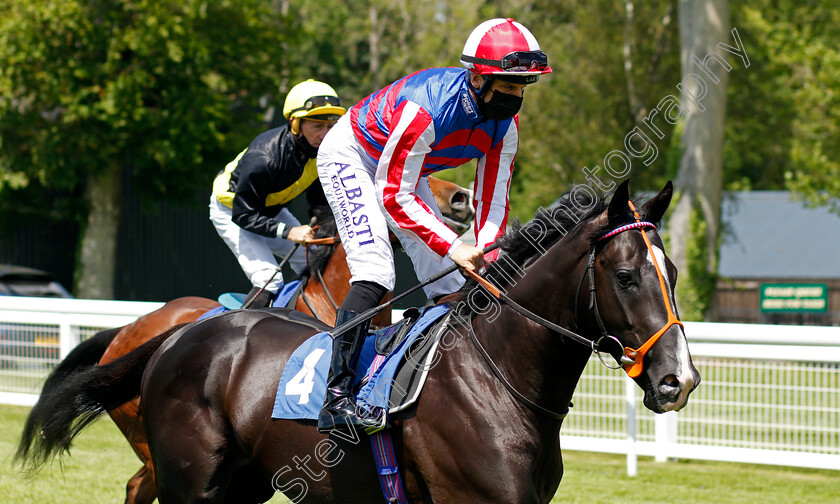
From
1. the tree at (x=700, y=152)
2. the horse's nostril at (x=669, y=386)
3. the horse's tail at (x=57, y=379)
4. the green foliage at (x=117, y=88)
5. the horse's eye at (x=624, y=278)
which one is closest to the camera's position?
the horse's nostril at (x=669, y=386)

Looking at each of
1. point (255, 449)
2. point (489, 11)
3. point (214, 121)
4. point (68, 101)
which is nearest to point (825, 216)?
point (489, 11)

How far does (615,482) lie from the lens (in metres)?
5.75

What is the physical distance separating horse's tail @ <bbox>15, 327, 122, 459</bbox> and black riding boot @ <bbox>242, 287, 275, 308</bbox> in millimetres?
808

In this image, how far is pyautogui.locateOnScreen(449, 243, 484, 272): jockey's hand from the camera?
2.88 m

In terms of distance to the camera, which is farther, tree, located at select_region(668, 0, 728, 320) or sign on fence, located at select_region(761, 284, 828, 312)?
sign on fence, located at select_region(761, 284, 828, 312)

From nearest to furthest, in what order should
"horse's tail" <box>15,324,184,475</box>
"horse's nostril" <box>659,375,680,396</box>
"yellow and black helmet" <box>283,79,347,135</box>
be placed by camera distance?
"horse's nostril" <box>659,375,680,396</box> < "horse's tail" <box>15,324,184,475</box> < "yellow and black helmet" <box>283,79,347,135</box>

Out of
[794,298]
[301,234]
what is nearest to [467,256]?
[301,234]

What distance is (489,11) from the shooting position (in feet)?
94.8

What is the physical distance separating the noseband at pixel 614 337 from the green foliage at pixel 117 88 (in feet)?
44.3

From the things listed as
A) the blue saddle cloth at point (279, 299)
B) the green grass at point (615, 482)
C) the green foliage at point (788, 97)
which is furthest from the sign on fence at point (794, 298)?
the blue saddle cloth at point (279, 299)

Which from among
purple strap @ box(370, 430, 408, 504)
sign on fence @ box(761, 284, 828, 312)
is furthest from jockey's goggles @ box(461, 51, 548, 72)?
sign on fence @ box(761, 284, 828, 312)

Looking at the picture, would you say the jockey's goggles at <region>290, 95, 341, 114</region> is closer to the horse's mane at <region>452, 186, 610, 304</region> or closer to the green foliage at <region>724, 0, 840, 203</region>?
the horse's mane at <region>452, 186, 610, 304</region>

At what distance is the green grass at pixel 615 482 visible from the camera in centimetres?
529

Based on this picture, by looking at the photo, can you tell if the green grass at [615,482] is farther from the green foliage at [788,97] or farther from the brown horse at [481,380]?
the green foliage at [788,97]
